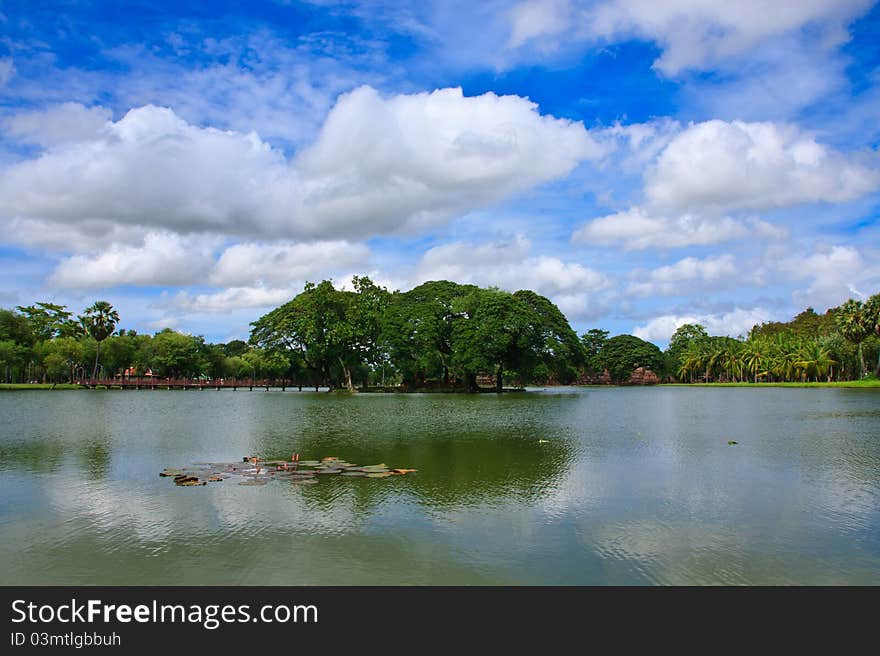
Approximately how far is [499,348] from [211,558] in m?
55.9

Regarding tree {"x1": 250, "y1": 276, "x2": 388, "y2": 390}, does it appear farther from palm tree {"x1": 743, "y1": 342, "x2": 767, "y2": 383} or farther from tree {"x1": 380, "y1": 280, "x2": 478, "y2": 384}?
palm tree {"x1": 743, "y1": 342, "x2": 767, "y2": 383}

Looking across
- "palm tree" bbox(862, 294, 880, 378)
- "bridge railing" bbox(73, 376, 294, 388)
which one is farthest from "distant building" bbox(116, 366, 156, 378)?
"palm tree" bbox(862, 294, 880, 378)

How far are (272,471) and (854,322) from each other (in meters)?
82.6

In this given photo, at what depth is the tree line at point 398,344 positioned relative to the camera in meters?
67.5

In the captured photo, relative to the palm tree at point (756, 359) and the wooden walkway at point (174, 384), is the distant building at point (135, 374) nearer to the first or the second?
the wooden walkway at point (174, 384)

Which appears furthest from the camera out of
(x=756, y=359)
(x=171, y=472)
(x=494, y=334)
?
(x=756, y=359)

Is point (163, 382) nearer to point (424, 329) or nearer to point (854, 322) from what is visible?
point (424, 329)

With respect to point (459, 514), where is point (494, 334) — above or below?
above

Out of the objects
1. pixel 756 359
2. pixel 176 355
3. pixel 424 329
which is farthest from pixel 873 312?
pixel 176 355

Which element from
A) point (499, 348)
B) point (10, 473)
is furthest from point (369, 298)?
point (10, 473)

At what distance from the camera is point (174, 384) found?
93312mm

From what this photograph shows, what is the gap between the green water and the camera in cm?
848

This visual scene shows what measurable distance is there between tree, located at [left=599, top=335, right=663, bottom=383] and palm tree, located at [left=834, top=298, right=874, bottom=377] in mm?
40098
